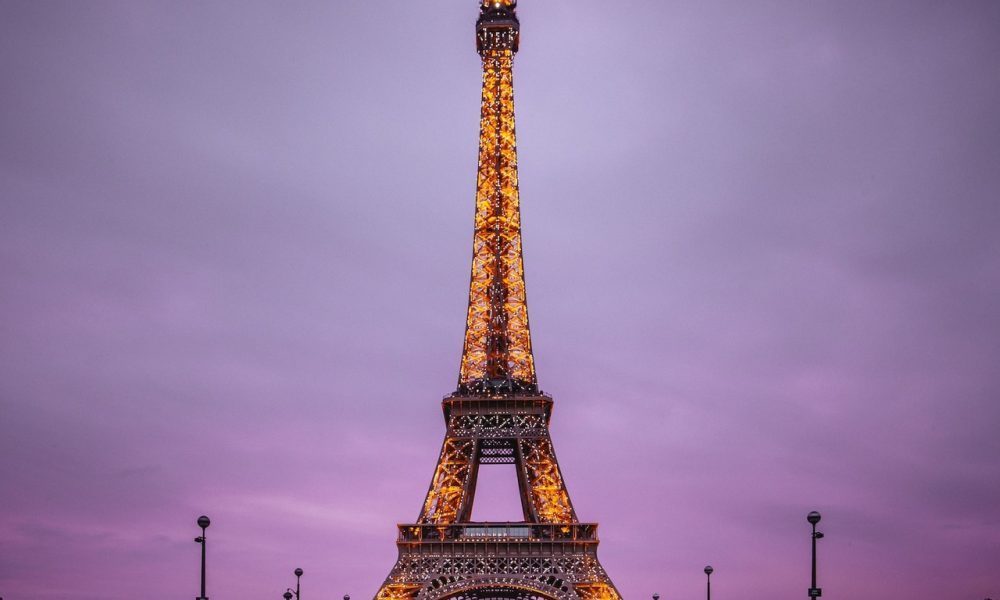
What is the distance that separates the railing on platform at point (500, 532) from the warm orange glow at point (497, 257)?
10.1 meters

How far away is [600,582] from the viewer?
78375mm

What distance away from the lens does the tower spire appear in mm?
85750

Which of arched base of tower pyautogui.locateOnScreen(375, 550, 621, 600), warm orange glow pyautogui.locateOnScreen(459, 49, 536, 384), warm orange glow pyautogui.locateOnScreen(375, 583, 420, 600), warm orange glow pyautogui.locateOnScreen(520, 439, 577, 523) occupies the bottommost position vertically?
warm orange glow pyautogui.locateOnScreen(375, 583, 420, 600)

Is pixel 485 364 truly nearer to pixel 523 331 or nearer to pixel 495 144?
pixel 523 331

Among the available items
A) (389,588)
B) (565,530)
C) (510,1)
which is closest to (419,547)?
(389,588)

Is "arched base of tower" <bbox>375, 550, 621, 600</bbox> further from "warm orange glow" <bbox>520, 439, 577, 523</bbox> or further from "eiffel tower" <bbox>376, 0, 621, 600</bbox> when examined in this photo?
"warm orange glow" <bbox>520, 439, 577, 523</bbox>

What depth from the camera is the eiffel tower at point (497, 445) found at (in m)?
79.3

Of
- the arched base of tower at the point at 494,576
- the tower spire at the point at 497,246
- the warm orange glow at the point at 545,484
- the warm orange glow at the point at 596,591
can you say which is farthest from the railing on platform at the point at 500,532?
the tower spire at the point at 497,246

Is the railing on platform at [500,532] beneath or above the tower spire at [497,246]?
beneath

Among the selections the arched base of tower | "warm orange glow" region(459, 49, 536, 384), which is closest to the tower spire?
"warm orange glow" region(459, 49, 536, 384)

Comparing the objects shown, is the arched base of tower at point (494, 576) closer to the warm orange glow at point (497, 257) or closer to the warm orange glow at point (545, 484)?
the warm orange glow at point (545, 484)

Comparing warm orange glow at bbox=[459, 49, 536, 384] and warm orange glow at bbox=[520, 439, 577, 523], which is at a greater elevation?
warm orange glow at bbox=[459, 49, 536, 384]

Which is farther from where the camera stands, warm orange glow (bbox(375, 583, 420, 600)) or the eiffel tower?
the eiffel tower

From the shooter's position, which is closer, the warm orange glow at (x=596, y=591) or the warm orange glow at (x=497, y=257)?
the warm orange glow at (x=596, y=591)
